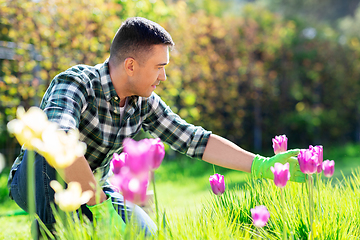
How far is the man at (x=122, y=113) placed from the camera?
1482 mm

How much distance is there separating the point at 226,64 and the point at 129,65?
496cm

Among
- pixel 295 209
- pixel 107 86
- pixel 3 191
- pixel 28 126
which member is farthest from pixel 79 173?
pixel 3 191

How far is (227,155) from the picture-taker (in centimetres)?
174

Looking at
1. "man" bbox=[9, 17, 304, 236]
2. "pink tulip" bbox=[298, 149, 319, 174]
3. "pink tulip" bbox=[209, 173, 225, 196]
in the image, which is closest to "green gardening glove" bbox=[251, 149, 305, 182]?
"man" bbox=[9, 17, 304, 236]

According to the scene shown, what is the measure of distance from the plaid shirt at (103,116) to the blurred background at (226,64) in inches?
78.7

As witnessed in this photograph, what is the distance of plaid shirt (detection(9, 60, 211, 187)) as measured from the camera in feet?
4.78

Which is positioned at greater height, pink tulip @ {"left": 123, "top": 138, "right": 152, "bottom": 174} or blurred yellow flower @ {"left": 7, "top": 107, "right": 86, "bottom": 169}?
pink tulip @ {"left": 123, "top": 138, "right": 152, "bottom": 174}

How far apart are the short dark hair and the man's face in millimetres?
31

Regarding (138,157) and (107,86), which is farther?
(107,86)

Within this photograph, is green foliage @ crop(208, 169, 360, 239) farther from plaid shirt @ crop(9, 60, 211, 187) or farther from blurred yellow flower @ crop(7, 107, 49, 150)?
blurred yellow flower @ crop(7, 107, 49, 150)

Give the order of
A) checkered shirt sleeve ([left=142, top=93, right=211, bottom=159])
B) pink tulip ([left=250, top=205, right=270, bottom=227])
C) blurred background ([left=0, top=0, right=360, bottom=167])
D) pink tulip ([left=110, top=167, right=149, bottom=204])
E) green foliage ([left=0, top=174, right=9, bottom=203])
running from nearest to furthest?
1. pink tulip ([left=110, top=167, right=149, bottom=204])
2. pink tulip ([left=250, top=205, right=270, bottom=227])
3. checkered shirt sleeve ([left=142, top=93, right=211, bottom=159])
4. green foliage ([left=0, top=174, right=9, bottom=203])
5. blurred background ([left=0, top=0, right=360, bottom=167])

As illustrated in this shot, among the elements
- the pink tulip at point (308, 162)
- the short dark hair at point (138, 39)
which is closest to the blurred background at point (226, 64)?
the short dark hair at point (138, 39)

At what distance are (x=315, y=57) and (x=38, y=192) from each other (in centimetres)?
729

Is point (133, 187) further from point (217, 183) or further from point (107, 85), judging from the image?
point (107, 85)
